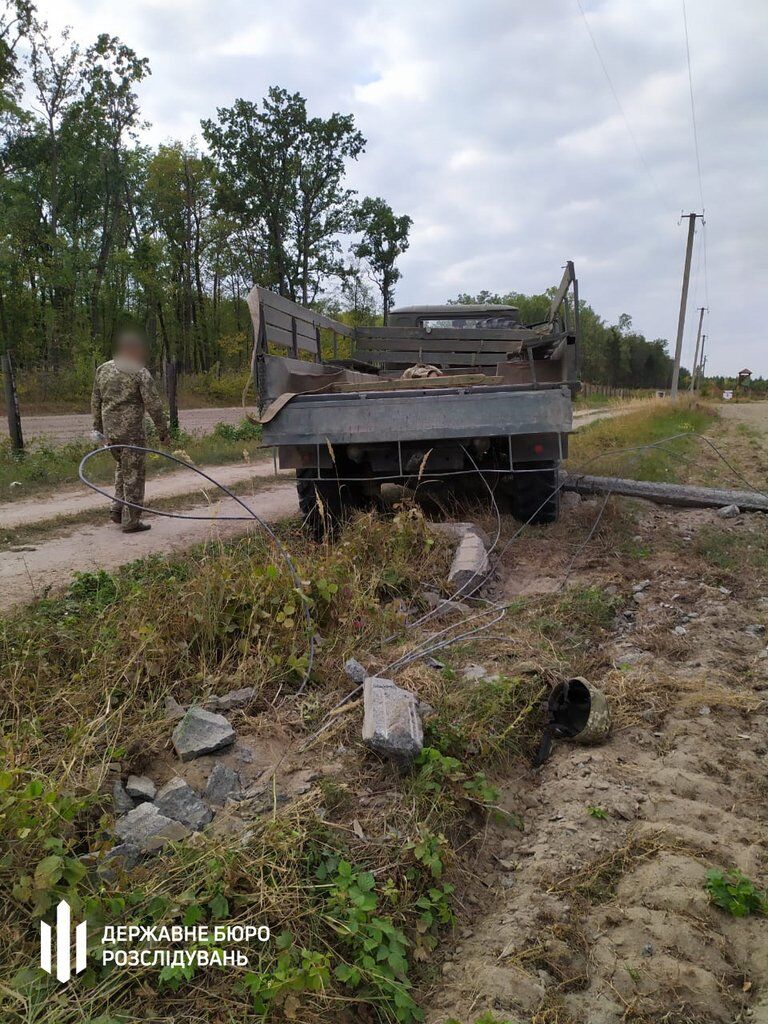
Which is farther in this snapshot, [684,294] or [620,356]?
[620,356]

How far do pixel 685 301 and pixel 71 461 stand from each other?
26.7 metres

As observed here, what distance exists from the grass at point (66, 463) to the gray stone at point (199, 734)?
187 inches

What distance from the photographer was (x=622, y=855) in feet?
7.43

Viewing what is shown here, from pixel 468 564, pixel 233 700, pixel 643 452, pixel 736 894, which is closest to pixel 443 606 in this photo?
pixel 468 564

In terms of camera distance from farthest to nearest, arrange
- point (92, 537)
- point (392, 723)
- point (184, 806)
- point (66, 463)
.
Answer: point (66, 463)
point (92, 537)
point (392, 723)
point (184, 806)

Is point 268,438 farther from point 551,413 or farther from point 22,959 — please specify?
point 22,959

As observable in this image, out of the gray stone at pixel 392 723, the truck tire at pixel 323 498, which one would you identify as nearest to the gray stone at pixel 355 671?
the gray stone at pixel 392 723

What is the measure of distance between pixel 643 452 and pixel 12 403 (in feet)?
32.6

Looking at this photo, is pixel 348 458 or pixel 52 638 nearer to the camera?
pixel 52 638

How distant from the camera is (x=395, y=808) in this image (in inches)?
93.0

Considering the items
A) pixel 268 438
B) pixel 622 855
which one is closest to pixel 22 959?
pixel 622 855

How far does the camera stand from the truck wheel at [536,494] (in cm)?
570

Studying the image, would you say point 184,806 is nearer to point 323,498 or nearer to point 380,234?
point 323,498

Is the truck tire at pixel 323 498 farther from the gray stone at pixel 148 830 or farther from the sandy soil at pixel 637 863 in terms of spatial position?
the gray stone at pixel 148 830
